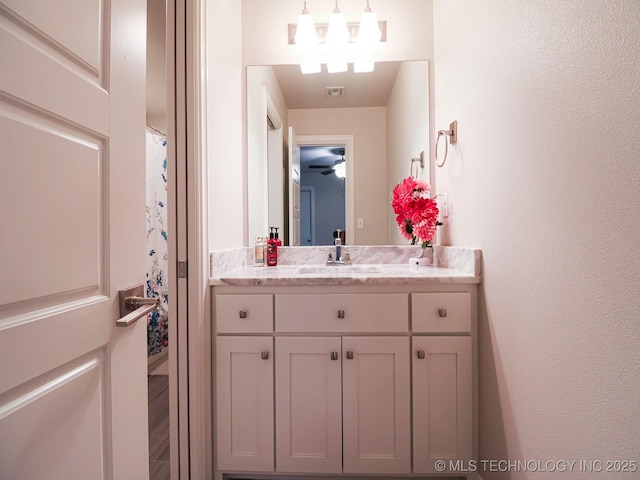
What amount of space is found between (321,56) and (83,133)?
165cm

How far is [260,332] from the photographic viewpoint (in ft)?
4.34

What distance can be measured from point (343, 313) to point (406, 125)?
1.26 meters

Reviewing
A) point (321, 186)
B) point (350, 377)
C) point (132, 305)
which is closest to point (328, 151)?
point (321, 186)

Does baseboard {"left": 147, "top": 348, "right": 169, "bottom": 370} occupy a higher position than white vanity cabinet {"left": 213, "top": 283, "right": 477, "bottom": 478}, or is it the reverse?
white vanity cabinet {"left": 213, "top": 283, "right": 477, "bottom": 478}

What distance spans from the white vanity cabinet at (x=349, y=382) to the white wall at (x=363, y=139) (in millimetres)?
773

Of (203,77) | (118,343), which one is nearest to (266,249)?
(203,77)

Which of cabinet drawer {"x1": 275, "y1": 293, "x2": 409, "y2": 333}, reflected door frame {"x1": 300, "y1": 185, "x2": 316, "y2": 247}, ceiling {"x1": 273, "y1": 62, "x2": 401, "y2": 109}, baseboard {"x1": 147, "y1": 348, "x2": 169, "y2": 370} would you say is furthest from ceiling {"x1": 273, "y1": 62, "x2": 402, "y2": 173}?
baseboard {"x1": 147, "y1": 348, "x2": 169, "y2": 370}

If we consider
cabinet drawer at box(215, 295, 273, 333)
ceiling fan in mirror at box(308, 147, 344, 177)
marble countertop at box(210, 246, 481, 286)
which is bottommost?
cabinet drawer at box(215, 295, 273, 333)

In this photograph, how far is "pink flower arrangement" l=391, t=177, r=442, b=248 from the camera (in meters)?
1.62

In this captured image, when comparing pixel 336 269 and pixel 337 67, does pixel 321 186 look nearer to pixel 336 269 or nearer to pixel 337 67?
pixel 336 269

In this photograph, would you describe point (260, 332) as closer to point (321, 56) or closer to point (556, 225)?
point (556, 225)

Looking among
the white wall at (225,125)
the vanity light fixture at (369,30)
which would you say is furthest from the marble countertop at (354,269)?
the vanity light fixture at (369,30)

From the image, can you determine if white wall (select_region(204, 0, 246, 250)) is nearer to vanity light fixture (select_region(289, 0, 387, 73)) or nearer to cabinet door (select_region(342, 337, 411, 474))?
vanity light fixture (select_region(289, 0, 387, 73))

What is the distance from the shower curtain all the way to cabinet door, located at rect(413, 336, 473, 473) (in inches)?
87.3
